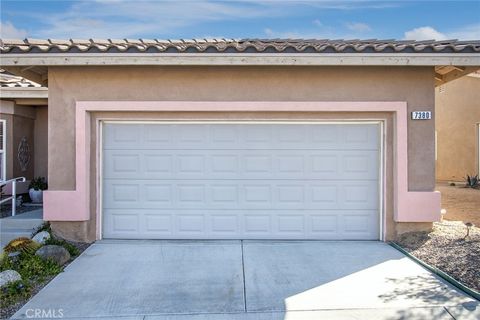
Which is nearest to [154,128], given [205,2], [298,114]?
[298,114]

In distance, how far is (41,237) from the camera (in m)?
8.05

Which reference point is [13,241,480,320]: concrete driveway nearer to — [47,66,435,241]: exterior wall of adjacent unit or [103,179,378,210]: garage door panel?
[103,179,378,210]: garage door panel

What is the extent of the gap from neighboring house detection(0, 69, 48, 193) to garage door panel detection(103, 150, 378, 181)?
3.96m

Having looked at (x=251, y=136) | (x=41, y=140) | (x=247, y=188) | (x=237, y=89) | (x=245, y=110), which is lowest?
(x=247, y=188)

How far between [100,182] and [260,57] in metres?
4.02

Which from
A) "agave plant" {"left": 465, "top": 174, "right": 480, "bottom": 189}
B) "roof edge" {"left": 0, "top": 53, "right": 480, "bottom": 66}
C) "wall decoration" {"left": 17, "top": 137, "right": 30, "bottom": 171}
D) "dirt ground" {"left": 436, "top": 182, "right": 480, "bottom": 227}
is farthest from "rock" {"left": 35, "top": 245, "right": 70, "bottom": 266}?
"agave plant" {"left": 465, "top": 174, "right": 480, "bottom": 189}

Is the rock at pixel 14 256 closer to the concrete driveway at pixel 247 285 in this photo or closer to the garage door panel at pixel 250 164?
the concrete driveway at pixel 247 285

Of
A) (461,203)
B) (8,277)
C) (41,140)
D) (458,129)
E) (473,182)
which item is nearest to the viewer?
(8,277)

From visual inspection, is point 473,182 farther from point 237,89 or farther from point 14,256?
point 14,256

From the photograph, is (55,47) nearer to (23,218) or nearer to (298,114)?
(23,218)

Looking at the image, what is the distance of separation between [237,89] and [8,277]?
5001 millimetres

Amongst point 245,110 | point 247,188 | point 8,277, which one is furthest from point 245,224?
point 8,277

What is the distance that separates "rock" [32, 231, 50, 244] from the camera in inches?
313

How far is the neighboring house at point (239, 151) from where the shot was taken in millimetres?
8289
